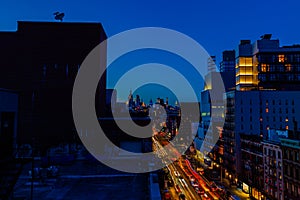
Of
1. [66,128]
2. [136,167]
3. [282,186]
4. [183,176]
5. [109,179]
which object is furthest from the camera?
[183,176]

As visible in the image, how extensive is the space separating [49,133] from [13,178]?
146ft

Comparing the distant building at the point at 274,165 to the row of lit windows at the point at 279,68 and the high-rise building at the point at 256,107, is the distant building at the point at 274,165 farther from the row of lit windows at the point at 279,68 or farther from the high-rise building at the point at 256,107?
the row of lit windows at the point at 279,68

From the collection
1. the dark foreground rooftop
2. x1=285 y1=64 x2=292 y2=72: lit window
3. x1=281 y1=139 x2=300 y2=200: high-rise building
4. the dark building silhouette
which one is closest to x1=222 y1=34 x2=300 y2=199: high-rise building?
x1=285 y1=64 x2=292 y2=72: lit window

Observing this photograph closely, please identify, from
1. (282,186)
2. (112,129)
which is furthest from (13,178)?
(282,186)

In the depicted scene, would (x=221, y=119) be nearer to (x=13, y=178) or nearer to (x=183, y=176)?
(x=183, y=176)

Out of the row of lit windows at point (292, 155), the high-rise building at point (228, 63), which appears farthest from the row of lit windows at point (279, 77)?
the high-rise building at point (228, 63)

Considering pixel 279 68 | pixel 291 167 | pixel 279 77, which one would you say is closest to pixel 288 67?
pixel 279 68

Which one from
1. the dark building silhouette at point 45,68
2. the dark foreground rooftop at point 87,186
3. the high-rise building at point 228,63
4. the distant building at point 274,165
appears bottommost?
the distant building at point 274,165

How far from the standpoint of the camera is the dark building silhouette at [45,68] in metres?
49.2

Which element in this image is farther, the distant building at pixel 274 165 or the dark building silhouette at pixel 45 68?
the dark building silhouette at pixel 45 68

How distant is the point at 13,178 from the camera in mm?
7699

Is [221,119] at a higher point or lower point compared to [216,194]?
higher

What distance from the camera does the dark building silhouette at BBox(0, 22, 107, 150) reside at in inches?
1937

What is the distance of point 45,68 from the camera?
50.4 m
